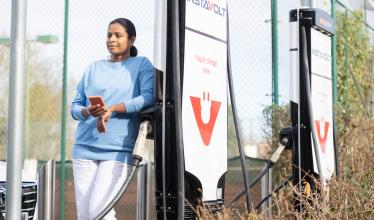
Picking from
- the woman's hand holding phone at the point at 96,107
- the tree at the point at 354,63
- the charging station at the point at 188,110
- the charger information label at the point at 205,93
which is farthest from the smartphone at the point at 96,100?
the tree at the point at 354,63

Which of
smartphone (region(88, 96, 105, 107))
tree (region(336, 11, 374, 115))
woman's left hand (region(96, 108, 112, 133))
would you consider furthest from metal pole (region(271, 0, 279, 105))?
smartphone (region(88, 96, 105, 107))

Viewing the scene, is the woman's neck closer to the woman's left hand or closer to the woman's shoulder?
the woman's shoulder

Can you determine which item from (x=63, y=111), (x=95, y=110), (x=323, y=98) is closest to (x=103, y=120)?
(x=95, y=110)

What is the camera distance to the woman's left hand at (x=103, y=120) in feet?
15.5

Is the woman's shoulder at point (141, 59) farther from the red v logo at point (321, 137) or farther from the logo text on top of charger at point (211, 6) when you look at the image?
the red v logo at point (321, 137)

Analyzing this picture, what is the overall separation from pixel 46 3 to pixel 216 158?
4665 millimetres

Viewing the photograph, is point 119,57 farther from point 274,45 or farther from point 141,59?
point 274,45

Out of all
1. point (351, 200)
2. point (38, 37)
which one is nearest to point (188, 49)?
point (351, 200)

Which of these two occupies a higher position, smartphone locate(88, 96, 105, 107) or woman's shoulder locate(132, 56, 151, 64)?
woman's shoulder locate(132, 56, 151, 64)

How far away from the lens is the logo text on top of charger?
15.7 feet

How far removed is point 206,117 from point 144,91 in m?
0.40

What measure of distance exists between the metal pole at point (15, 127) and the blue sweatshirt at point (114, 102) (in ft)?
4.95

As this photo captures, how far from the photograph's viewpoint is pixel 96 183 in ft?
16.1

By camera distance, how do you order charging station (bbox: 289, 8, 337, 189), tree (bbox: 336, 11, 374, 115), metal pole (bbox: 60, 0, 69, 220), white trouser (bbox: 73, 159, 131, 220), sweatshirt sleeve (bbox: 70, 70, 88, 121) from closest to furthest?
white trouser (bbox: 73, 159, 131, 220) < sweatshirt sleeve (bbox: 70, 70, 88, 121) < charging station (bbox: 289, 8, 337, 189) < metal pole (bbox: 60, 0, 69, 220) < tree (bbox: 336, 11, 374, 115)
